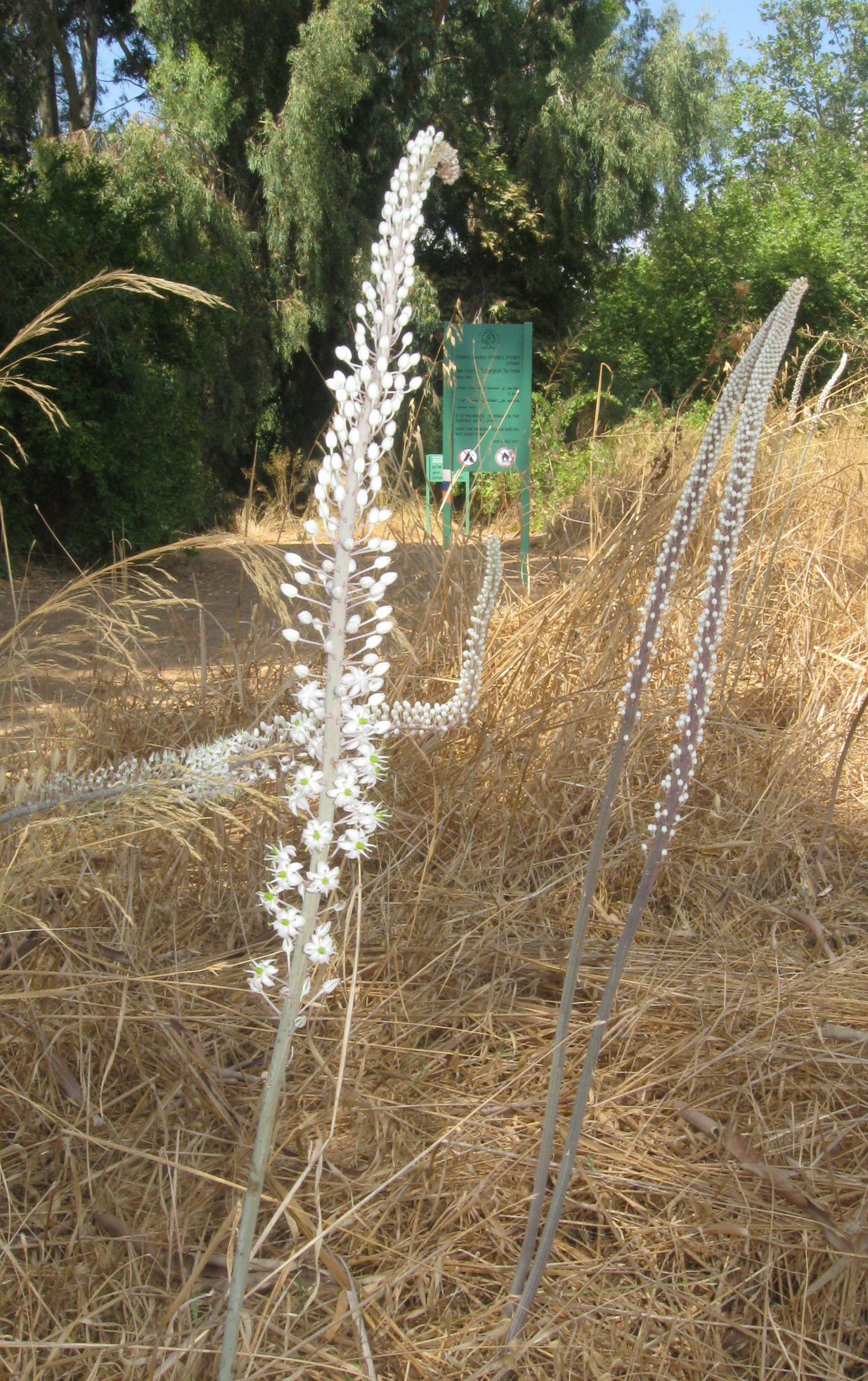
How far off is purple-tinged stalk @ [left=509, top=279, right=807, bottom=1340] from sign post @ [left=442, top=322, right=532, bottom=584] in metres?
1.96

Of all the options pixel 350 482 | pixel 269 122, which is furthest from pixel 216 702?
pixel 269 122

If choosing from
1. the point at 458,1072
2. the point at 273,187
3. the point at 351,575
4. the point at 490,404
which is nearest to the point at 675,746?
the point at 351,575

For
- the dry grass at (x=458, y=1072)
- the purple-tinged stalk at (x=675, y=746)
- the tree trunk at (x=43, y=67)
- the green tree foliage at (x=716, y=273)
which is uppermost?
the tree trunk at (x=43, y=67)

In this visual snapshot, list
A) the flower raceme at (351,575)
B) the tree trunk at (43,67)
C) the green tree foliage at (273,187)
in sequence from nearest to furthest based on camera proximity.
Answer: the flower raceme at (351,575), the green tree foliage at (273,187), the tree trunk at (43,67)

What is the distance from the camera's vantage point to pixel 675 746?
59.1 inches

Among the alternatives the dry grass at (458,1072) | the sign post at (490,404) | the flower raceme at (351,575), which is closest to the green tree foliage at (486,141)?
the sign post at (490,404)

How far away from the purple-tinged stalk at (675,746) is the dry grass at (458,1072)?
0.19 meters

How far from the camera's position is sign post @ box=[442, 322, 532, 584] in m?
3.90

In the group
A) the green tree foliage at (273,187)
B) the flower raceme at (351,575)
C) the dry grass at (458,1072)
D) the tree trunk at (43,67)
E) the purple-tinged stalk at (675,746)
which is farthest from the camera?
the tree trunk at (43,67)

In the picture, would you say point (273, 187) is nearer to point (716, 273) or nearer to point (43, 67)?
point (43, 67)

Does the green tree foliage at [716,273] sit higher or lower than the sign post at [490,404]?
higher

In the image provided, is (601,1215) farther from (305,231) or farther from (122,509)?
(305,231)

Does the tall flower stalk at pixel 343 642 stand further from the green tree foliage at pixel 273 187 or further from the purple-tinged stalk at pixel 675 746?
the green tree foliage at pixel 273 187

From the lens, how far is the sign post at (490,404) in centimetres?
390
